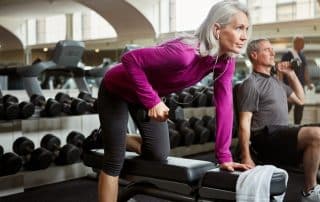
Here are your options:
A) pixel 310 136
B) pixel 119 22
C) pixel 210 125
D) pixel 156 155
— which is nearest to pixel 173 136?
pixel 210 125

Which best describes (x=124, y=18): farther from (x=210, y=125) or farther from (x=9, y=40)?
(x=210, y=125)

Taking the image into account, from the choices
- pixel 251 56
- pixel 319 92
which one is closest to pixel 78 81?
pixel 251 56

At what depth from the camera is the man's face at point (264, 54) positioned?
2.38 metres

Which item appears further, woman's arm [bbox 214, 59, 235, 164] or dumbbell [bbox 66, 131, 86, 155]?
dumbbell [bbox 66, 131, 86, 155]

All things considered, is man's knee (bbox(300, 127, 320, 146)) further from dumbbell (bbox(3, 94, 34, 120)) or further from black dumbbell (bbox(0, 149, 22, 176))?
dumbbell (bbox(3, 94, 34, 120))

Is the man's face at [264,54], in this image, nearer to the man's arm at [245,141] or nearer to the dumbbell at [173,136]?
the man's arm at [245,141]

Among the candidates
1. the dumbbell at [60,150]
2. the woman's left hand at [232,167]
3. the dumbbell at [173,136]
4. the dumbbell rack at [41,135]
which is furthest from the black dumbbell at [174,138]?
the woman's left hand at [232,167]

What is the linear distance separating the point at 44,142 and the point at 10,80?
3797mm

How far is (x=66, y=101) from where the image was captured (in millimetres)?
3830

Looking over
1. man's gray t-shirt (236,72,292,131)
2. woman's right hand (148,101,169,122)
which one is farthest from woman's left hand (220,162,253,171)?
man's gray t-shirt (236,72,292,131)

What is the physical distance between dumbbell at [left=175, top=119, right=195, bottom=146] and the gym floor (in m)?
1.09

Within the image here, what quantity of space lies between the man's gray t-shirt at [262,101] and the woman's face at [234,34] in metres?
0.81

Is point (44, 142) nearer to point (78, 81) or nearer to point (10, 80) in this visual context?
point (78, 81)

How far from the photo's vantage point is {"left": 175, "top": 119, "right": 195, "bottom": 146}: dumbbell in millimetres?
4070
